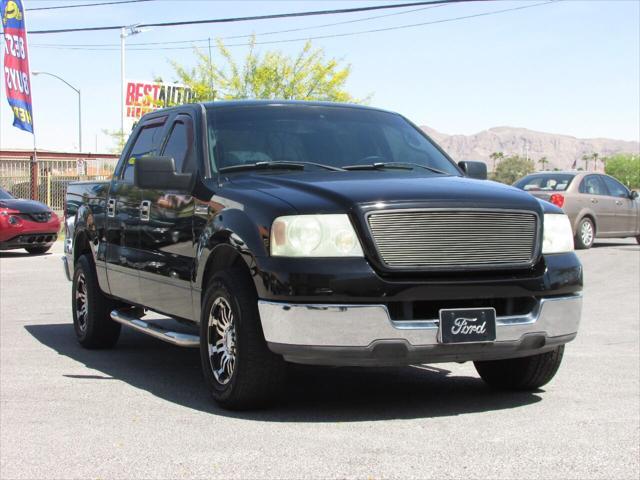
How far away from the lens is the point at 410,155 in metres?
7.23

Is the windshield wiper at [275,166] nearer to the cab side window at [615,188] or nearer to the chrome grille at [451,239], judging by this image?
the chrome grille at [451,239]

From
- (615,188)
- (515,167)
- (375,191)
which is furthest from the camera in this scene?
(515,167)

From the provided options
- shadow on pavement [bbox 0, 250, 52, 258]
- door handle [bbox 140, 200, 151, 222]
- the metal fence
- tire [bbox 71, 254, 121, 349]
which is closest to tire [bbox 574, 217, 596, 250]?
shadow on pavement [bbox 0, 250, 52, 258]

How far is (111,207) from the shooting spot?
8281mm

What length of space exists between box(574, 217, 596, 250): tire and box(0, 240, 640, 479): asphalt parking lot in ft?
42.4

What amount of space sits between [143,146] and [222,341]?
2695mm

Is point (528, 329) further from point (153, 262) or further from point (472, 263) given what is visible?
point (153, 262)

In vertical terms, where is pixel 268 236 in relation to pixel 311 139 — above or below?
below

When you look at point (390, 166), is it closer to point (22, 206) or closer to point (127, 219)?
point (127, 219)

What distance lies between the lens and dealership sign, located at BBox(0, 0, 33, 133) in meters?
35.4

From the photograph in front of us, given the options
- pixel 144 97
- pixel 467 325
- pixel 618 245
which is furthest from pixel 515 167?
pixel 467 325

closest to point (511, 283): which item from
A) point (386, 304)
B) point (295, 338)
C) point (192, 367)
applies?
point (386, 304)

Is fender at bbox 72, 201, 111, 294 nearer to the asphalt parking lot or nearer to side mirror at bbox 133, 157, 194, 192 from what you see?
the asphalt parking lot

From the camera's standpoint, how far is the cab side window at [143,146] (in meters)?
7.95
